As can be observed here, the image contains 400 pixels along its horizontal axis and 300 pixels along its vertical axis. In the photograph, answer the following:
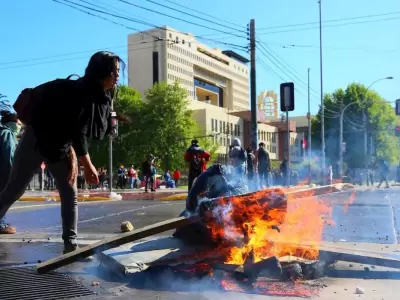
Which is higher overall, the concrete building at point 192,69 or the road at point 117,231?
the concrete building at point 192,69

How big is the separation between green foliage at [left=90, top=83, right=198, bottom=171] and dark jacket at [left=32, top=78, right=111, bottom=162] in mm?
55067

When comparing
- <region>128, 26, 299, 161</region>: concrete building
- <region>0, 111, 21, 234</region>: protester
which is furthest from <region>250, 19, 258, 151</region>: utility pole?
<region>128, 26, 299, 161</region>: concrete building

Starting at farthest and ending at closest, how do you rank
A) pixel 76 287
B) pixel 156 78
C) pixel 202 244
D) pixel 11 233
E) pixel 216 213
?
pixel 156 78
pixel 11 233
pixel 202 244
pixel 216 213
pixel 76 287

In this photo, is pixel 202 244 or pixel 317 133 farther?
pixel 317 133

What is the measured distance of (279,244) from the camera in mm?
4746

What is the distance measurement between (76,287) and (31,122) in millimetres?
1440

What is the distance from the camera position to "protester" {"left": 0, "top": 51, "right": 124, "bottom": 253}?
421 cm

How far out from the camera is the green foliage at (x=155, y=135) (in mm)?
59938

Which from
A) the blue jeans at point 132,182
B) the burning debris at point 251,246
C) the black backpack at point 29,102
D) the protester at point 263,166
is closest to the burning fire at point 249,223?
the burning debris at point 251,246

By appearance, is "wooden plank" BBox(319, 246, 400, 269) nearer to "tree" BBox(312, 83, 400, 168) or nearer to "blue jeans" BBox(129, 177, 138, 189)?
"blue jeans" BBox(129, 177, 138, 189)

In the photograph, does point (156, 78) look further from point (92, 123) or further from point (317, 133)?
point (92, 123)

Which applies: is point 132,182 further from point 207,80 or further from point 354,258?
point 207,80

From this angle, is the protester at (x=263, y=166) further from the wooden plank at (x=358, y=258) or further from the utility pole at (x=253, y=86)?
the wooden plank at (x=358, y=258)

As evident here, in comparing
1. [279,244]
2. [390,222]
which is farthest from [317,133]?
[279,244]
